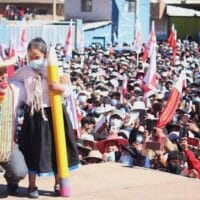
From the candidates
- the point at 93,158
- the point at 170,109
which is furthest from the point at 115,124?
the point at 93,158

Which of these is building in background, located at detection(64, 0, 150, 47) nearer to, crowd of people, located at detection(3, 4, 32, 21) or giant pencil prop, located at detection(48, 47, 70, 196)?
crowd of people, located at detection(3, 4, 32, 21)

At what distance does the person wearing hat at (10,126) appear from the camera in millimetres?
5139

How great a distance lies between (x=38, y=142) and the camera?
5316 mm

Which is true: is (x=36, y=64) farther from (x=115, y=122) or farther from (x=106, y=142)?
(x=115, y=122)

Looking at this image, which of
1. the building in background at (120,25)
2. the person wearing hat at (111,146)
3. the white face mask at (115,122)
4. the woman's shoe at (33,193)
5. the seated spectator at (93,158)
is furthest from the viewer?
the building in background at (120,25)

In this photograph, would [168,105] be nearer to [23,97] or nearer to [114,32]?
[23,97]

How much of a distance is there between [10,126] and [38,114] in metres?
0.25

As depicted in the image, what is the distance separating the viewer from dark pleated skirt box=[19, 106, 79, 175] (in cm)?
532

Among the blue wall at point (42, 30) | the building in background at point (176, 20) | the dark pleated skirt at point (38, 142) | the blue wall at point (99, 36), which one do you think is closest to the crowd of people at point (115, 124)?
the dark pleated skirt at point (38, 142)

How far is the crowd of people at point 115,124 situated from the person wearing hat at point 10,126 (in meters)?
0.08

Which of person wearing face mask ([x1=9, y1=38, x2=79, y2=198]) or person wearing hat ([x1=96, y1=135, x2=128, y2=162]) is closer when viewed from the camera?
person wearing face mask ([x1=9, y1=38, x2=79, y2=198])

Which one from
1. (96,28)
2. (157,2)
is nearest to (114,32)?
(96,28)

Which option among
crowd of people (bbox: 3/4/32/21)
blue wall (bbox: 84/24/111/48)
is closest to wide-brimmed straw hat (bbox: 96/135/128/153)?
blue wall (bbox: 84/24/111/48)

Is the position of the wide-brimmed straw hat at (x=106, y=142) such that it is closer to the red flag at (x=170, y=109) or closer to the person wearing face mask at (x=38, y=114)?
Answer: the red flag at (x=170, y=109)
